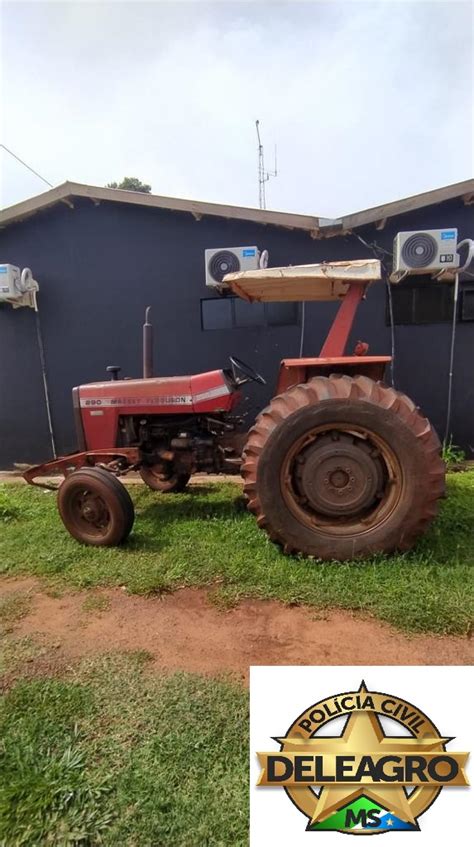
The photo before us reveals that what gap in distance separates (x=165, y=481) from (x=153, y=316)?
8.31 ft

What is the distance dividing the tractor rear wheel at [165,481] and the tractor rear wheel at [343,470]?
1.53 meters

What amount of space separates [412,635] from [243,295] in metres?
2.72

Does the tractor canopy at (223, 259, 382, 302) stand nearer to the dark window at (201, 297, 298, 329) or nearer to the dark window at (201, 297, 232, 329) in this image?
the dark window at (201, 297, 298, 329)

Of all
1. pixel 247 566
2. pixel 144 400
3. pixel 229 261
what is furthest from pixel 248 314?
pixel 247 566

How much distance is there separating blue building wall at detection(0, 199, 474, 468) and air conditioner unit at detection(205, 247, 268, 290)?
402 millimetres

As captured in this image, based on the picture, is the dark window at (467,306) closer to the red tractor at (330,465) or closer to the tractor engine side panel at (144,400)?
the red tractor at (330,465)

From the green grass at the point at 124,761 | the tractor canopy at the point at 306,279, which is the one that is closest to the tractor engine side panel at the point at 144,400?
the tractor canopy at the point at 306,279

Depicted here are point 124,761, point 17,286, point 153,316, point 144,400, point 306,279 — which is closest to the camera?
point 124,761

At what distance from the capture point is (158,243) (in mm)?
5574

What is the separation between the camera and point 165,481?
13.7ft

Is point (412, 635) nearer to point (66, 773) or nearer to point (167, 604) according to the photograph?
point (167, 604)

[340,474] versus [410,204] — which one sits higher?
[410,204]

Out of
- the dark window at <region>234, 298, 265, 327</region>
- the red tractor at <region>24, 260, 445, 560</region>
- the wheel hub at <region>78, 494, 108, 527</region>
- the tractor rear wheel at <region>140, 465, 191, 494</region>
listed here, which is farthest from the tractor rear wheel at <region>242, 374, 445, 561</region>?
the dark window at <region>234, 298, 265, 327</region>

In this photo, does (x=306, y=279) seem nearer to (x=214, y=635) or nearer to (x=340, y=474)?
(x=340, y=474)
